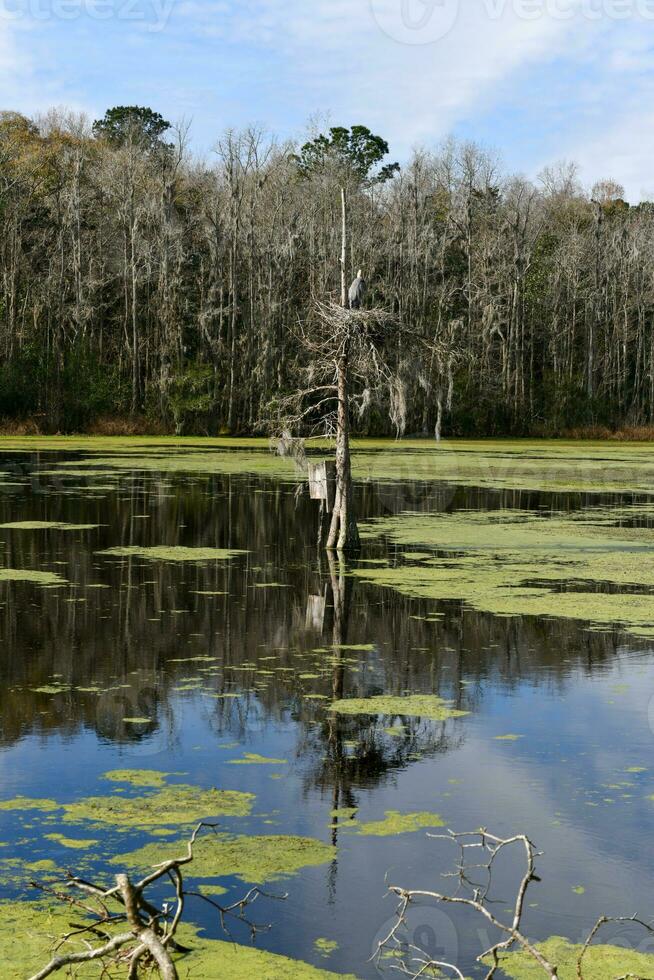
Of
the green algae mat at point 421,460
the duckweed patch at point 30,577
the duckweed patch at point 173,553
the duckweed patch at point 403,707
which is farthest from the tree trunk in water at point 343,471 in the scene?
the duckweed patch at point 403,707

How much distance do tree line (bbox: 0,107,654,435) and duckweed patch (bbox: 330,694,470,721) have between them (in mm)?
47683

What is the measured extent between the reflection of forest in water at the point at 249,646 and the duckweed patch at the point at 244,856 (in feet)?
3.09

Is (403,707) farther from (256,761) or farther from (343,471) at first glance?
(343,471)

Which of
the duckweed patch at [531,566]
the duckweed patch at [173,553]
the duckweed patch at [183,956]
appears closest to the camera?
the duckweed patch at [183,956]

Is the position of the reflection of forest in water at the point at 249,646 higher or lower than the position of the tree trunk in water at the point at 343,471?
lower

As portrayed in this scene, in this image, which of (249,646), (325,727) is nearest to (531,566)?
(249,646)

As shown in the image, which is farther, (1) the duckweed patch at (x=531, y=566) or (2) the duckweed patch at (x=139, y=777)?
(1) the duckweed patch at (x=531, y=566)

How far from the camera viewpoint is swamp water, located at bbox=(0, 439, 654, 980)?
6.59 meters

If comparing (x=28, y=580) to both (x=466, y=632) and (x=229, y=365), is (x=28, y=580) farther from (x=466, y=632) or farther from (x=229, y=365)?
(x=229, y=365)

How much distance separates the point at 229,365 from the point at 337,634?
51660 millimetres

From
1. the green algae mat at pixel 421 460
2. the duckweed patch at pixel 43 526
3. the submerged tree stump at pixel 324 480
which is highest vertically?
the submerged tree stump at pixel 324 480

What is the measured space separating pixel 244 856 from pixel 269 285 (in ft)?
191

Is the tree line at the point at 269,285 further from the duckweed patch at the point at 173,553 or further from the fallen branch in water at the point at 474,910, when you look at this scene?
the fallen branch in water at the point at 474,910

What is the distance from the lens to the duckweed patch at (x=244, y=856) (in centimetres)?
698
